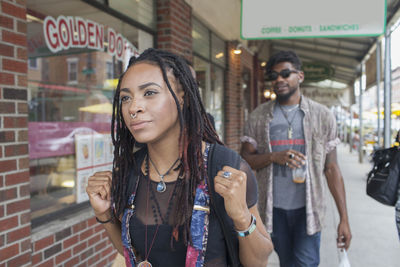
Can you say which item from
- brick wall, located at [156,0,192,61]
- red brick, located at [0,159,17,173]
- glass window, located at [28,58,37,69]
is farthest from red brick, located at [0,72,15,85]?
brick wall, located at [156,0,192,61]

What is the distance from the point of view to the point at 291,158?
2.41m

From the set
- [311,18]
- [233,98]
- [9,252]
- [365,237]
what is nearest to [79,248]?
[9,252]

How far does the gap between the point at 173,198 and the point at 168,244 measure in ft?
0.58

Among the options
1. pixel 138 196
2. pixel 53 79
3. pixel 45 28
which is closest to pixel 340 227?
pixel 138 196

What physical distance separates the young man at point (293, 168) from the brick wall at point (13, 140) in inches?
66.7

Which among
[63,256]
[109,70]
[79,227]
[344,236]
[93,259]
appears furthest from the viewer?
[109,70]

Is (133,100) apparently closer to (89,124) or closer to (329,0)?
(89,124)

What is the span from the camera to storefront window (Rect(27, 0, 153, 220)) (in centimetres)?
299

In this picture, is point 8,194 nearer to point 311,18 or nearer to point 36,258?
point 36,258

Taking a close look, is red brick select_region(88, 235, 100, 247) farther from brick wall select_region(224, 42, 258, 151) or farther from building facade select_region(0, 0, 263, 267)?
brick wall select_region(224, 42, 258, 151)

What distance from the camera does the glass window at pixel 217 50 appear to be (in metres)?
6.90

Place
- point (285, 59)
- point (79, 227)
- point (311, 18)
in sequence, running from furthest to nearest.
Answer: point (311, 18), point (79, 227), point (285, 59)

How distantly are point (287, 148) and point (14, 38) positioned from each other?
2118mm

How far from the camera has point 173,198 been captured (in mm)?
1366
